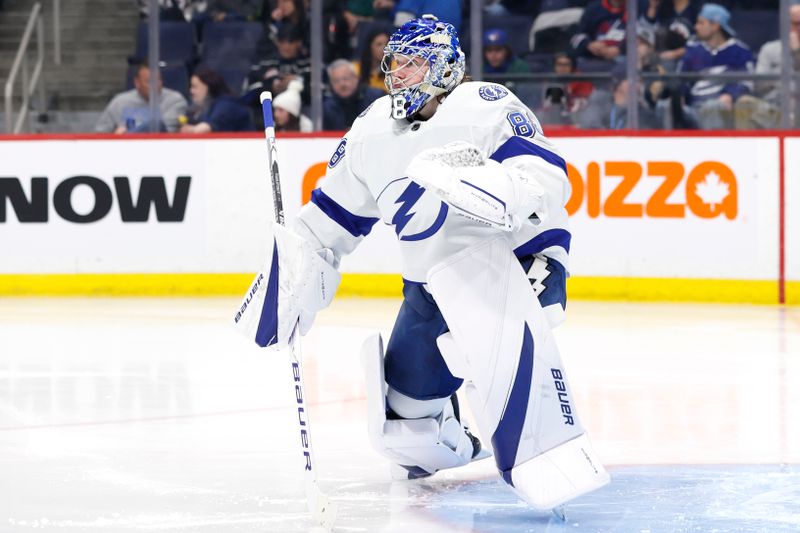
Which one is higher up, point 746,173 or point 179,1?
point 179,1

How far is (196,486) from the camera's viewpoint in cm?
359

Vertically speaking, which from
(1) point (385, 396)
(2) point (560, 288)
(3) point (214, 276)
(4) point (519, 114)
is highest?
(4) point (519, 114)

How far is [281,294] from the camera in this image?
3350 mm

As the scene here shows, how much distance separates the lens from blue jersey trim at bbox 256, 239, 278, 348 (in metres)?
3.35

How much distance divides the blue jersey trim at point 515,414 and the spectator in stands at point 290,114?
480 cm

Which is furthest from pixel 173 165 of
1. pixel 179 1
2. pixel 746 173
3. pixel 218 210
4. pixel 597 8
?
pixel 746 173

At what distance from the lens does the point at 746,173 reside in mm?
7402

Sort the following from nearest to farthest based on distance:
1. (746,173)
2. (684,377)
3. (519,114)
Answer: (519,114) → (684,377) → (746,173)

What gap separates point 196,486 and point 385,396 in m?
0.51

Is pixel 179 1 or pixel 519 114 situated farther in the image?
pixel 179 1

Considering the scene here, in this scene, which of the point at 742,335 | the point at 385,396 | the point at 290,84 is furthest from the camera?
the point at 290,84

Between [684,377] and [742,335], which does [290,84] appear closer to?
[742,335]

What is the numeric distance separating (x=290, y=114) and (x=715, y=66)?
222 cm

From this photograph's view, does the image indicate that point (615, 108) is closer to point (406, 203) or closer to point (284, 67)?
point (284, 67)
